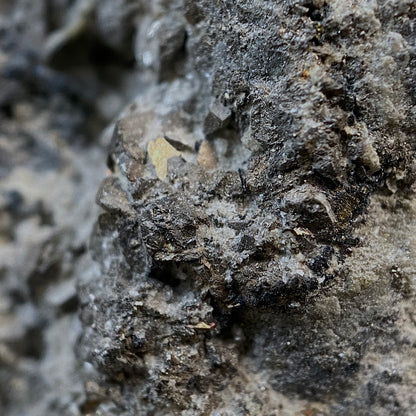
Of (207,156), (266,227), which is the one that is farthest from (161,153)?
(266,227)

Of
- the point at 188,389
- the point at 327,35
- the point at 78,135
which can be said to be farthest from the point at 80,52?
the point at 188,389

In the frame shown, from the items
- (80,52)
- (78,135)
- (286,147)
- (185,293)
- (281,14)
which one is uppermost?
(80,52)

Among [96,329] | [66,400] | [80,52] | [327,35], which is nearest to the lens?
[327,35]

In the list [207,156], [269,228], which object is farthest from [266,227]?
[207,156]

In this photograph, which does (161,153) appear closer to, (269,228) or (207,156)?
(207,156)

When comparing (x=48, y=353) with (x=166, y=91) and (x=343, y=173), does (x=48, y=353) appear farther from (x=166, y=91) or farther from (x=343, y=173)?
(x=343, y=173)

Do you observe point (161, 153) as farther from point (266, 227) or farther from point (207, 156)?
point (266, 227)

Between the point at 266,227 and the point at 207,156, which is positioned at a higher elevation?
the point at 207,156

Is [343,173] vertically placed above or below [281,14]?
below
